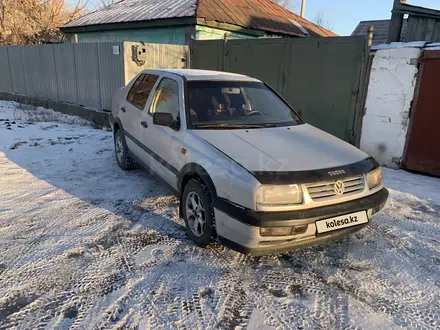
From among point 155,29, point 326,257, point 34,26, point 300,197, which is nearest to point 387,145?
point 326,257

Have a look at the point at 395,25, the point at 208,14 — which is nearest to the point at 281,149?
the point at 395,25

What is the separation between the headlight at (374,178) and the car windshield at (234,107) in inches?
44.5

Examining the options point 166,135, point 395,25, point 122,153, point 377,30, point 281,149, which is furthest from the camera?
point 377,30

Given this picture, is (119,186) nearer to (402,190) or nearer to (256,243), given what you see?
(256,243)

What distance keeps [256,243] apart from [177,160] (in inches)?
50.9

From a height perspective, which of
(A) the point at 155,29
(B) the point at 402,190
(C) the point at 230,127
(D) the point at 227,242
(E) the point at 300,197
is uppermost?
(A) the point at 155,29

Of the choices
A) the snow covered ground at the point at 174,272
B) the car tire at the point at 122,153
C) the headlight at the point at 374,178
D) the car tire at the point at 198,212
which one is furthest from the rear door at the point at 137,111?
the headlight at the point at 374,178

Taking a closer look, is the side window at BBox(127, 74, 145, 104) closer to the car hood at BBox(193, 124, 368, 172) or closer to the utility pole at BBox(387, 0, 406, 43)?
the car hood at BBox(193, 124, 368, 172)

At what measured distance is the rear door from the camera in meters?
4.57

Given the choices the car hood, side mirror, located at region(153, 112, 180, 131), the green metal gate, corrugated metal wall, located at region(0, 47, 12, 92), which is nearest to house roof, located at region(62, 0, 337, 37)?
corrugated metal wall, located at region(0, 47, 12, 92)

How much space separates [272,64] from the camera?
25.8ft

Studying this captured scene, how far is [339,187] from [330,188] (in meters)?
0.10

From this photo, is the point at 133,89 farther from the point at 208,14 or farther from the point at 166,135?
the point at 208,14

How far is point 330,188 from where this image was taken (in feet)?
9.34
